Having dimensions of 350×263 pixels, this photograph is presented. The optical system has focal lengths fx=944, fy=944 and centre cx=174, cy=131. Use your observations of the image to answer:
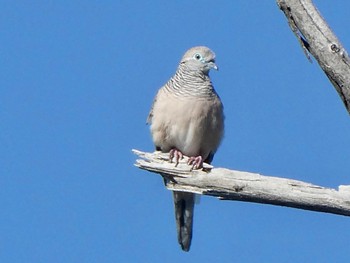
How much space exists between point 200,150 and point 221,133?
312mm

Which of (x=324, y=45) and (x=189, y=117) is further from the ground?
(x=189, y=117)

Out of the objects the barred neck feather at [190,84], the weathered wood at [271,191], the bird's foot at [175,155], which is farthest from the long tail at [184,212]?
the weathered wood at [271,191]

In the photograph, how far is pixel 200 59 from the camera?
1099cm

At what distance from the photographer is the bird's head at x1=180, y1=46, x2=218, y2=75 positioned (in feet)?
35.9

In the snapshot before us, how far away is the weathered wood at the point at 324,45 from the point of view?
7.57m

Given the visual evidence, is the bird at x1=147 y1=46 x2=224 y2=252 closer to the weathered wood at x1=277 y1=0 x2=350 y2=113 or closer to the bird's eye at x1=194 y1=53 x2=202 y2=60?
the bird's eye at x1=194 y1=53 x2=202 y2=60

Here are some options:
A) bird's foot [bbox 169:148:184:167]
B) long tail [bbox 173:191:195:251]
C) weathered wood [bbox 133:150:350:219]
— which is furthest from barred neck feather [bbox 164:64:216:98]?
weathered wood [bbox 133:150:350:219]

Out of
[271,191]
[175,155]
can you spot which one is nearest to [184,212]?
[175,155]

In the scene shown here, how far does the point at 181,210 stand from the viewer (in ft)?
36.4

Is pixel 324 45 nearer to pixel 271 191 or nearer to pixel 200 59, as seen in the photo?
pixel 271 191

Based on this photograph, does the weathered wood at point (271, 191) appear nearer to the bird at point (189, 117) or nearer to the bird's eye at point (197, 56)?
the bird at point (189, 117)

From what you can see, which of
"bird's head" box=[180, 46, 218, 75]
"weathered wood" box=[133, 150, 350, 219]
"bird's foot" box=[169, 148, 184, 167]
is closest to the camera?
"weathered wood" box=[133, 150, 350, 219]

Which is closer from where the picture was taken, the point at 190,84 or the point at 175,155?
the point at 175,155

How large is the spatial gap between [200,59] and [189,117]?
0.74 meters
